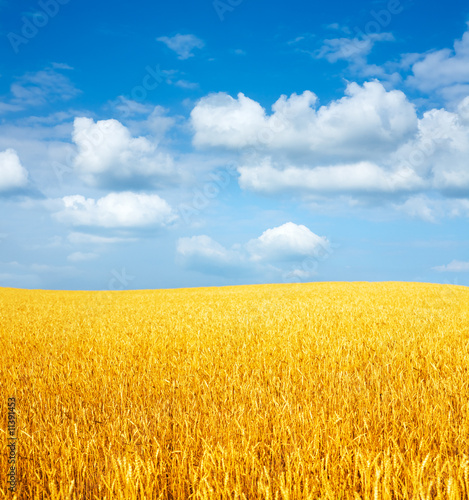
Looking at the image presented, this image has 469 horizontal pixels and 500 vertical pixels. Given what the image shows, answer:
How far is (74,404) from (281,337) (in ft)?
14.0

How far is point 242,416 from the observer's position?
3.74 metres

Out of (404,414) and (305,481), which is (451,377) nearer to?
(404,414)

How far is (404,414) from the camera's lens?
3.87 metres

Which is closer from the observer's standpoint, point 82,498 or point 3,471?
point 82,498

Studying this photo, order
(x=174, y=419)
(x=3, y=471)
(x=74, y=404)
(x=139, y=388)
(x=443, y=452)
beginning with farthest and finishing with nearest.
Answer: (x=139, y=388)
(x=74, y=404)
(x=174, y=419)
(x=443, y=452)
(x=3, y=471)

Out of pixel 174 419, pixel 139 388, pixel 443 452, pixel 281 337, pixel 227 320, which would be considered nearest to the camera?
pixel 443 452

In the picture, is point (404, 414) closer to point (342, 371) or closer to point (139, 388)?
point (342, 371)

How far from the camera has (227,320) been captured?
10.8 meters

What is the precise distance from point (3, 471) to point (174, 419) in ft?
4.48

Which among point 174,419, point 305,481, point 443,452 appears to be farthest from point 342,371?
point 305,481

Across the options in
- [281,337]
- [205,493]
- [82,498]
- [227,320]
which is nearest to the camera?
[205,493]

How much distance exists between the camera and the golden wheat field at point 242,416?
8.95 ft

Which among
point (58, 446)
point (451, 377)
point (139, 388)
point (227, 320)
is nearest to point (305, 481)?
point (58, 446)

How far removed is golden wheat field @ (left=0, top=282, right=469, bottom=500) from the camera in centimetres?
273
